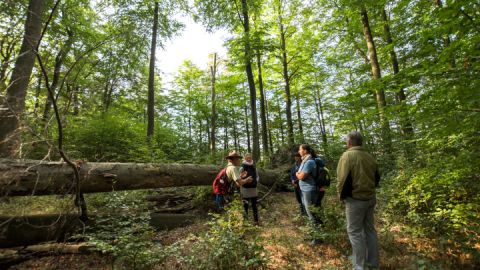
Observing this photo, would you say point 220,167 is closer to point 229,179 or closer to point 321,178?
point 229,179

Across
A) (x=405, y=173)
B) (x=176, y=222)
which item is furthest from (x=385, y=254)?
(x=176, y=222)

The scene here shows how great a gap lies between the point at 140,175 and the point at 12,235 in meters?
2.53

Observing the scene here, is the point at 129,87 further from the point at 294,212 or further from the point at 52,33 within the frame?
the point at 294,212

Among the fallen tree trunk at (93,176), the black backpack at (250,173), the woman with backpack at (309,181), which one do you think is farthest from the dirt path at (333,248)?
the fallen tree trunk at (93,176)

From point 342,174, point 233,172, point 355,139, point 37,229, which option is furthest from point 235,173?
point 37,229

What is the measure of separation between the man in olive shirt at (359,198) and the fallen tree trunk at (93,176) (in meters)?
4.60

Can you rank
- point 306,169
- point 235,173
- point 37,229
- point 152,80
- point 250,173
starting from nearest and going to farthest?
point 37,229 → point 306,169 → point 235,173 → point 250,173 → point 152,80

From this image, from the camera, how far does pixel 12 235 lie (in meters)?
4.67

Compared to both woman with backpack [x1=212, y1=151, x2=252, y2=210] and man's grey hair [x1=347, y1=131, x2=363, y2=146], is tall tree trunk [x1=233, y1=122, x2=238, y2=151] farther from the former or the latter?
man's grey hair [x1=347, y1=131, x2=363, y2=146]

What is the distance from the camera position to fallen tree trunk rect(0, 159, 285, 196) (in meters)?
4.73

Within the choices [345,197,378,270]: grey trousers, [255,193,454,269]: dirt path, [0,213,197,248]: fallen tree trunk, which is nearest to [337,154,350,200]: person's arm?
[345,197,378,270]: grey trousers

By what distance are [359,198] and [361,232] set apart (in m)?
0.50

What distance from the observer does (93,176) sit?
5590 millimetres

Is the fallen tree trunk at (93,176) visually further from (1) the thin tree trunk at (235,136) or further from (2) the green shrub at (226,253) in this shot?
(1) the thin tree trunk at (235,136)
